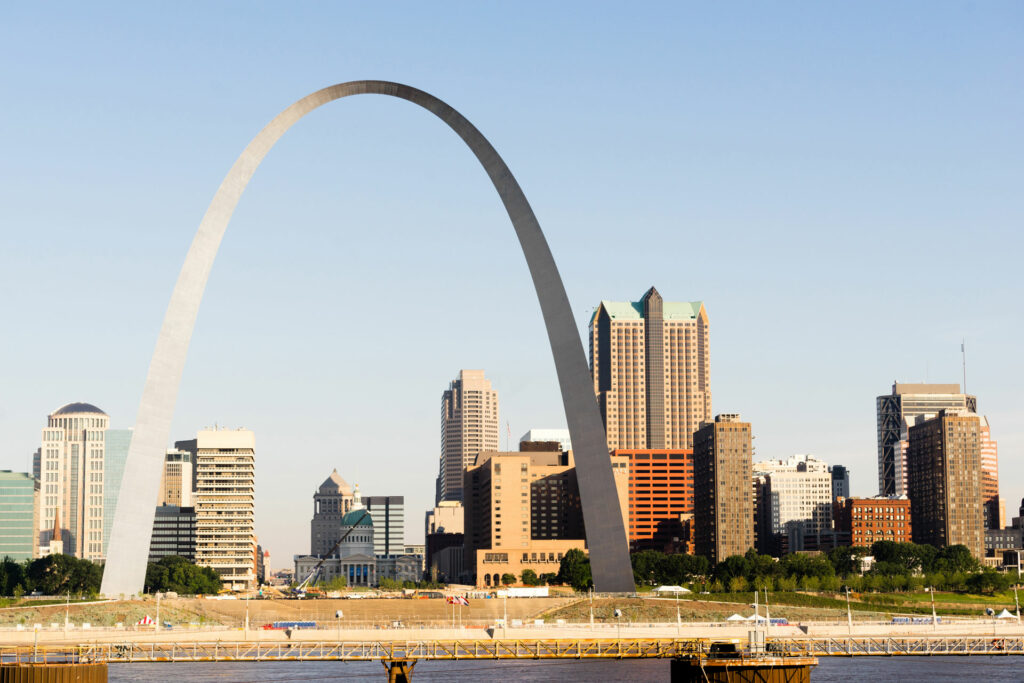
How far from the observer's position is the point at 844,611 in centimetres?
11425

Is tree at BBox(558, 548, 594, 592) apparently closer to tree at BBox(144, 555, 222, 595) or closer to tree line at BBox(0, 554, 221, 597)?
tree at BBox(144, 555, 222, 595)

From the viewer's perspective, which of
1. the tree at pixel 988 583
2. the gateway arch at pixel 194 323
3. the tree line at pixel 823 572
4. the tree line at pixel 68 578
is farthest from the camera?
the tree line at pixel 68 578

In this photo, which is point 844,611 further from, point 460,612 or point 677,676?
point 677,676

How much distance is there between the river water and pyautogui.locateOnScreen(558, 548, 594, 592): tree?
7867 centimetres

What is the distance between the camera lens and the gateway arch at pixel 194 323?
82.2m

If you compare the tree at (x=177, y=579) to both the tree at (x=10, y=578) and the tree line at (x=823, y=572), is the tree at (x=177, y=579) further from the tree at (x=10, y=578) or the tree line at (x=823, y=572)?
the tree line at (x=823, y=572)

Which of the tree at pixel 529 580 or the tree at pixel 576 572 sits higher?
the tree at pixel 576 572

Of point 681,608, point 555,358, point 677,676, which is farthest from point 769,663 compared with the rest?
point 681,608

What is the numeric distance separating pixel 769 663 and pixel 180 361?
51.5 metres

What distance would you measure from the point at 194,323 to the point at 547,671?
3224 cm

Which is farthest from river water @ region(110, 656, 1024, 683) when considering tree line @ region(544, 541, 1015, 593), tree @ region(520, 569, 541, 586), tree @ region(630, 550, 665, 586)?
tree @ region(520, 569, 541, 586)

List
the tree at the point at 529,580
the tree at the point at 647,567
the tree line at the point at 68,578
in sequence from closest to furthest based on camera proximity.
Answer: the tree line at the point at 68,578, the tree at the point at 647,567, the tree at the point at 529,580

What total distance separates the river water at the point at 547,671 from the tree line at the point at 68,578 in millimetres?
66329

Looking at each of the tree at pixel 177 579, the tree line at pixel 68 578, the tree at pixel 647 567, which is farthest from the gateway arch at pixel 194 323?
the tree at pixel 647 567
